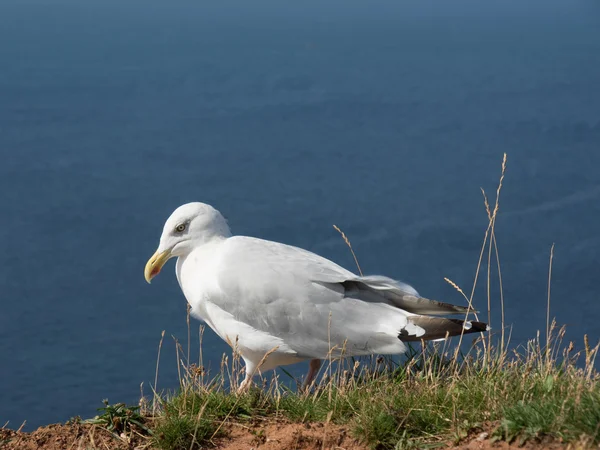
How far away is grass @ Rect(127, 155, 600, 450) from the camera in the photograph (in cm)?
471

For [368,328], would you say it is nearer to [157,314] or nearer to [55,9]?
[157,314]

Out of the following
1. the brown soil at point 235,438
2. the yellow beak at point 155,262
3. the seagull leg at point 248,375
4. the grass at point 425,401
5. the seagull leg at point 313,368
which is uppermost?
the yellow beak at point 155,262

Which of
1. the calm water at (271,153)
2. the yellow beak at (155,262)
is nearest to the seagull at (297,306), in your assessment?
the yellow beak at (155,262)

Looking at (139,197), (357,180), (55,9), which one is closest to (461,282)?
(357,180)

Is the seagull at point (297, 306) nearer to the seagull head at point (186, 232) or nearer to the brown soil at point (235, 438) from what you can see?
the seagull head at point (186, 232)

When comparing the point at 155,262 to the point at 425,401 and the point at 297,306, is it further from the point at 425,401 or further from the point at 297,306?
the point at 425,401

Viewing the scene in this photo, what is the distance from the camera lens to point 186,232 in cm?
744

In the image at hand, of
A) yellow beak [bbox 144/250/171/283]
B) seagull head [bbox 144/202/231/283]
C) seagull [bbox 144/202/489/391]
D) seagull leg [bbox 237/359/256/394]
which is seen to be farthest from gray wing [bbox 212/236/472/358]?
yellow beak [bbox 144/250/171/283]

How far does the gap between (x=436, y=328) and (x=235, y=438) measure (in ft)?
5.22

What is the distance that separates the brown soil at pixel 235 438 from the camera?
207 inches

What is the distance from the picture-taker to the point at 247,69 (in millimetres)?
74000

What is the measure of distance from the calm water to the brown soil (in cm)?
3205

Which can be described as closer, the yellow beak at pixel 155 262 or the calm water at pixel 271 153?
the yellow beak at pixel 155 262

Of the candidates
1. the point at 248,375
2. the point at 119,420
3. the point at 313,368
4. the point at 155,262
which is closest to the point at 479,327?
the point at 313,368
